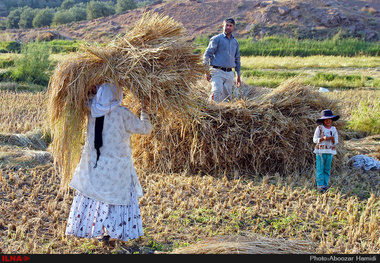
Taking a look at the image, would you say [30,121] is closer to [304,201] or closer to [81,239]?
[81,239]

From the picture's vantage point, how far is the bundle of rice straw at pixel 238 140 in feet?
16.3

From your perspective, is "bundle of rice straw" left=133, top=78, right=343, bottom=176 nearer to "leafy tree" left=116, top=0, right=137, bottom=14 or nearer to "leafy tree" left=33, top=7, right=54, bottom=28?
"leafy tree" left=33, top=7, right=54, bottom=28

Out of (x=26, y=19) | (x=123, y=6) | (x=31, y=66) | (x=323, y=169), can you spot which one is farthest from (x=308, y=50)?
(x=26, y=19)

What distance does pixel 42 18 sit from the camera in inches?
1566

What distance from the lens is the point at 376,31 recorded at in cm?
2873

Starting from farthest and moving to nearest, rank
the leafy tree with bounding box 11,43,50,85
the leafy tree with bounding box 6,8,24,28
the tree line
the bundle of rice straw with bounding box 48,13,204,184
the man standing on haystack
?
1. the leafy tree with bounding box 6,8,24,28
2. the tree line
3. the leafy tree with bounding box 11,43,50,85
4. the man standing on haystack
5. the bundle of rice straw with bounding box 48,13,204,184

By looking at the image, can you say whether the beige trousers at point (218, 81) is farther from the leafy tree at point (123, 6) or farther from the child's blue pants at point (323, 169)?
the leafy tree at point (123, 6)

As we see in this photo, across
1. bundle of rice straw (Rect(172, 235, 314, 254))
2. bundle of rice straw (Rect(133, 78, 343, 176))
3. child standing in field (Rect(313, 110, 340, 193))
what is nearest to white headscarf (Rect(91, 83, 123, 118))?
bundle of rice straw (Rect(172, 235, 314, 254))

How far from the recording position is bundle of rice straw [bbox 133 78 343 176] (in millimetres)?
4957

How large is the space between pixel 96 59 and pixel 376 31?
30164 mm

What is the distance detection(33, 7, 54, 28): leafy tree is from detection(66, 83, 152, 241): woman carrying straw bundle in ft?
133

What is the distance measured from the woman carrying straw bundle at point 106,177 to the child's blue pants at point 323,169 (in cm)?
231

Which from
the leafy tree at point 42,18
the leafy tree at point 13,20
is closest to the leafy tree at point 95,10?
the leafy tree at point 42,18

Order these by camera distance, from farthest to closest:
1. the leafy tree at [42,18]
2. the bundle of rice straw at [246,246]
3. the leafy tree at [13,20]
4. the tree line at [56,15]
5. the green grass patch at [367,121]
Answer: the leafy tree at [13,20] → the tree line at [56,15] → the leafy tree at [42,18] → the green grass patch at [367,121] → the bundle of rice straw at [246,246]
